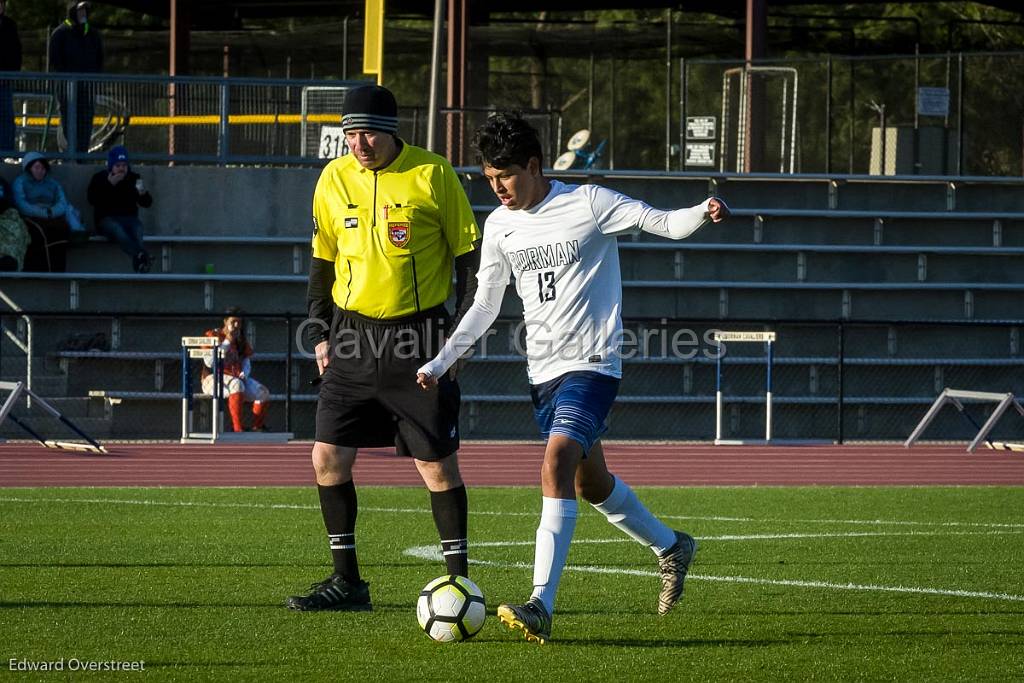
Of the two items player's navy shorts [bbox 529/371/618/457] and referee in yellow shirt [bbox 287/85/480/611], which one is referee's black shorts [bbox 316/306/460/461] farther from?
player's navy shorts [bbox 529/371/618/457]

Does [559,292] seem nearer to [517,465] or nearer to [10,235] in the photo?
[517,465]

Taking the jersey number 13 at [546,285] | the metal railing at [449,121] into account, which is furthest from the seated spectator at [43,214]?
the jersey number 13 at [546,285]

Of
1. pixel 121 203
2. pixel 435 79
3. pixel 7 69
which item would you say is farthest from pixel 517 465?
pixel 7 69

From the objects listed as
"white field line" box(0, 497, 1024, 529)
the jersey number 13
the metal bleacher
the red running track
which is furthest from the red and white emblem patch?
the metal bleacher

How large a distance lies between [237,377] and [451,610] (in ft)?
41.4

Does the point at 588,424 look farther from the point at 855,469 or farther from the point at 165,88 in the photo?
the point at 165,88

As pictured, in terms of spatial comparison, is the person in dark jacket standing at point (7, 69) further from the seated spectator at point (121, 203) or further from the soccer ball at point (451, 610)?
the soccer ball at point (451, 610)

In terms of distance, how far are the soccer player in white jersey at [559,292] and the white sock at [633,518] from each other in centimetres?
11

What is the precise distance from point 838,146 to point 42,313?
22.3m

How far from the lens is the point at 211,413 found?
19297 mm

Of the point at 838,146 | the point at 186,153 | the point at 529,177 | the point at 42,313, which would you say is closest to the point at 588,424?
the point at 529,177

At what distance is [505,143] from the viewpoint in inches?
248

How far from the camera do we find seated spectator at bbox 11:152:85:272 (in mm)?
19188

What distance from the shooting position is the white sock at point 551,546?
6070 mm
